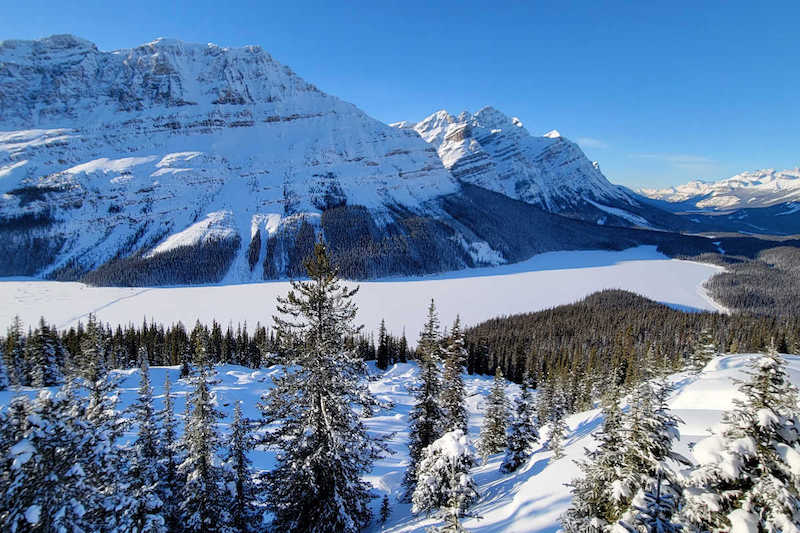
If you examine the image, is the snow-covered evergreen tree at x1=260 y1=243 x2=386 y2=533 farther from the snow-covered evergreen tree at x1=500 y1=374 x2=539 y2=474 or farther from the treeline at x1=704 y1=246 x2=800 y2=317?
the treeline at x1=704 y1=246 x2=800 y2=317

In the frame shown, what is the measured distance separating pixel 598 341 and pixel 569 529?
92785mm

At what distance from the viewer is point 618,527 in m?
8.90

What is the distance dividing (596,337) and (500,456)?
72417mm

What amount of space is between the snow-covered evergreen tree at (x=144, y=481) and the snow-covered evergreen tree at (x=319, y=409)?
4171 mm

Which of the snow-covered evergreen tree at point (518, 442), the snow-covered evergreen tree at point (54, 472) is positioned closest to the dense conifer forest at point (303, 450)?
the snow-covered evergreen tree at point (54, 472)

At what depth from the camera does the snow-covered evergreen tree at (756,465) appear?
7211mm

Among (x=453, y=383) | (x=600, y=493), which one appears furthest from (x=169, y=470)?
(x=600, y=493)

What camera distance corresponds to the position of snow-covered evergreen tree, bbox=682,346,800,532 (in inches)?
284

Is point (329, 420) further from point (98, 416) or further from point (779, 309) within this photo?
point (779, 309)

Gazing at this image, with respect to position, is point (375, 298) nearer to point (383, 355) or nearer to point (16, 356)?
point (383, 355)

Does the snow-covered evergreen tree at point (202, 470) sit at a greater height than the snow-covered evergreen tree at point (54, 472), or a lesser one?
lesser

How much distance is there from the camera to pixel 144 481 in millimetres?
14398

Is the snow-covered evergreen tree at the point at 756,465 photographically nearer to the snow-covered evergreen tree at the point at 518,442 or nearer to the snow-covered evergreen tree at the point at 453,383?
the snow-covered evergreen tree at the point at 453,383

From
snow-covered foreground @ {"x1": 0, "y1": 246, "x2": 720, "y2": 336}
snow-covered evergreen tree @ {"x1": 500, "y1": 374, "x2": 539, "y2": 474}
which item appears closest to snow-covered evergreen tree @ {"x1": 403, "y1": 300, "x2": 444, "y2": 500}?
snow-covered evergreen tree @ {"x1": 500, "y1": 374, "x2": 539, "y2": 474}
